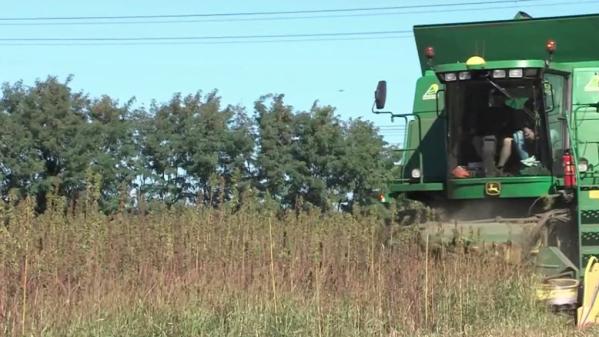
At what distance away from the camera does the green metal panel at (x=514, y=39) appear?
11211mm

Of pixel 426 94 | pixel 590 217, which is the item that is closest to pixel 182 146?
pixel 426 94

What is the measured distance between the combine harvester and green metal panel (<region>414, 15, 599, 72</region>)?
0.01m

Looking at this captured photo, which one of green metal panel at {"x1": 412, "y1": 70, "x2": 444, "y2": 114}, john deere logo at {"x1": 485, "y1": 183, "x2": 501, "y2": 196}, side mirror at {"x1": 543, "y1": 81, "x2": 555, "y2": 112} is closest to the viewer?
john deere logo at {"x1": 485, "y1": 183, "x2": 501, "y2": 196}

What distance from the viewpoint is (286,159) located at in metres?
33.1

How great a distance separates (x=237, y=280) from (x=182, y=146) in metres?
25.7

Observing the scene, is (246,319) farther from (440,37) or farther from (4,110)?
(4,110)

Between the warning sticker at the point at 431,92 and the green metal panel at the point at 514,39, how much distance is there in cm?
33

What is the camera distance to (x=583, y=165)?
10.3 metres

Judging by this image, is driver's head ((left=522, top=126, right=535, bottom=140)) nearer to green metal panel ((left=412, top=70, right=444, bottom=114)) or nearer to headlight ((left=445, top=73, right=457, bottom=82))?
headlight ((left=445, top=73, right=457, bottom=82))

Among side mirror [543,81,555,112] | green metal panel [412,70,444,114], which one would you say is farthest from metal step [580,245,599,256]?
green metal panel [412,70,444,114]

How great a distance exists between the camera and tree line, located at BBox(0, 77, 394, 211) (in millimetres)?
30609

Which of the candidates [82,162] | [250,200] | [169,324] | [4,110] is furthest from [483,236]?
[4,110]

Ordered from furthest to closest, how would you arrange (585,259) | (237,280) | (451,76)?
(451,76) → (585,259) → (237,280)

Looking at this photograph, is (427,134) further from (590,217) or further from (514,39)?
(590,217)
